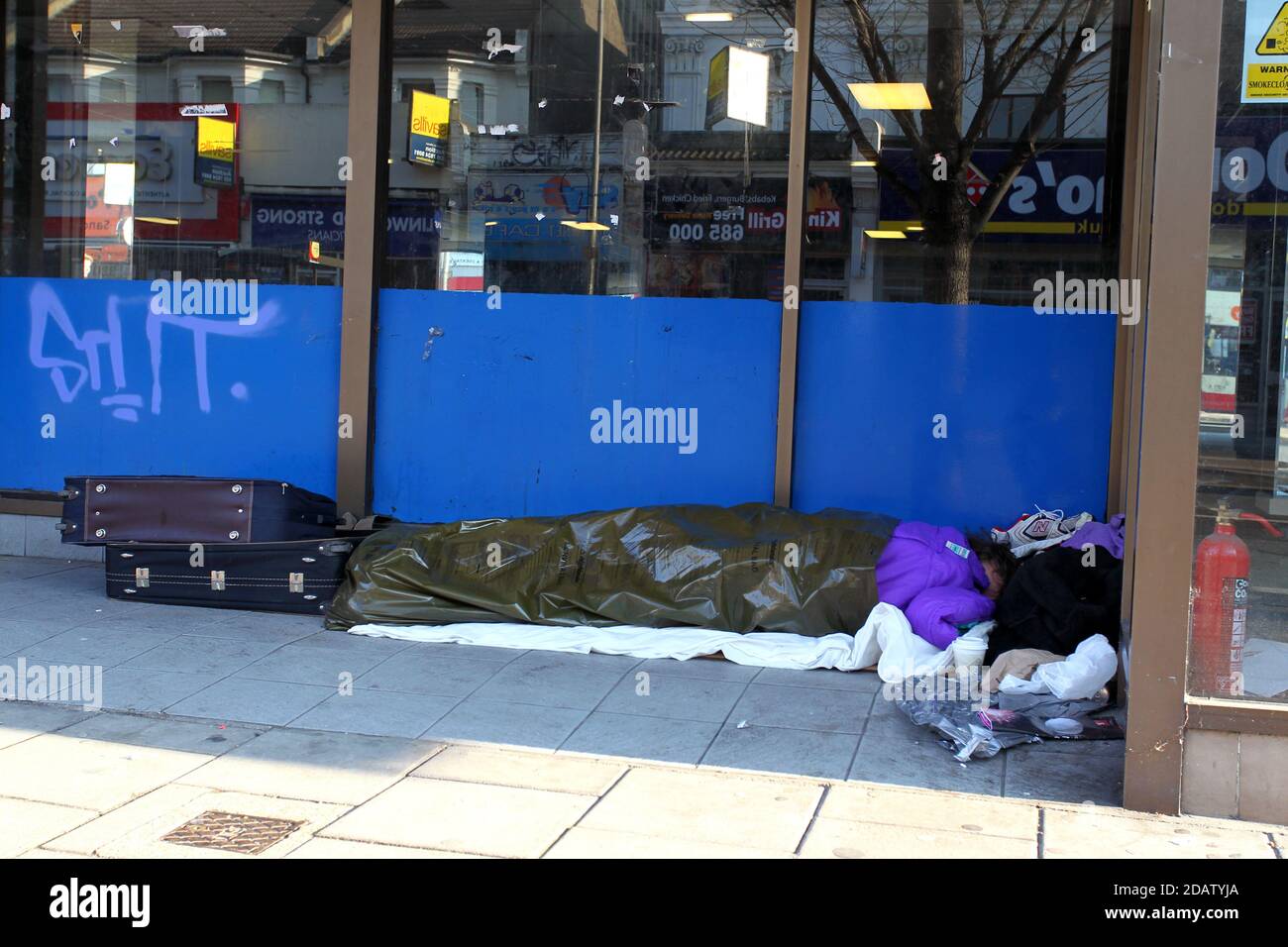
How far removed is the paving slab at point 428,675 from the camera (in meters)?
5.37

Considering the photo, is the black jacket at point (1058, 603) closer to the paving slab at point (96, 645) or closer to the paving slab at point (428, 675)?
the paving slab at point (428, 675)

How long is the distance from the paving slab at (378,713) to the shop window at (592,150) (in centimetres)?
296

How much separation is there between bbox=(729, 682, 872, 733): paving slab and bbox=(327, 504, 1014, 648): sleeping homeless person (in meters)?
0.70

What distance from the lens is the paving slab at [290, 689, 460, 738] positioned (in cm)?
481

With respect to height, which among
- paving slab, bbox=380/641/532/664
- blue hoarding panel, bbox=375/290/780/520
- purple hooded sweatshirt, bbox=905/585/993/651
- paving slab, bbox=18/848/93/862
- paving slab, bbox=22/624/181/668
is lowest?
paving slab, bbox=18/848/93/862

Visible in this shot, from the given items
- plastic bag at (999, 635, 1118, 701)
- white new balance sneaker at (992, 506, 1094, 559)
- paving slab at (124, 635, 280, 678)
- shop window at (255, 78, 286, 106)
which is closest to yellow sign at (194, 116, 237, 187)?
shop window at (255, 78, 286, 106)

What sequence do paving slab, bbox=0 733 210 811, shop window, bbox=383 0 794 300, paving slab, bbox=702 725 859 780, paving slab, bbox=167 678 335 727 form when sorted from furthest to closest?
shop window, bbox=383 0 794 300 → paving slab, bbox=167 678 335 727 → paving slab, bbox=702 725 859 780 → paving slab, bbox=0 733 210 811

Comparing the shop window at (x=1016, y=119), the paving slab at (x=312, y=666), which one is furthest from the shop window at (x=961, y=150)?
the paving slab at (x=312, y=666)

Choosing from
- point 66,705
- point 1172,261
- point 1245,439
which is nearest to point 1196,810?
point 1245,439

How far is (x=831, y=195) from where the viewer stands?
693 cm

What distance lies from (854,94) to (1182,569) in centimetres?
386

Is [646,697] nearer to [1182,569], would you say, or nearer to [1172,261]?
[1182,569]

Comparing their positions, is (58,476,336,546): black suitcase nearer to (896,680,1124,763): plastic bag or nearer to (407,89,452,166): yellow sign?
(407,89,452,166): yellow sign
